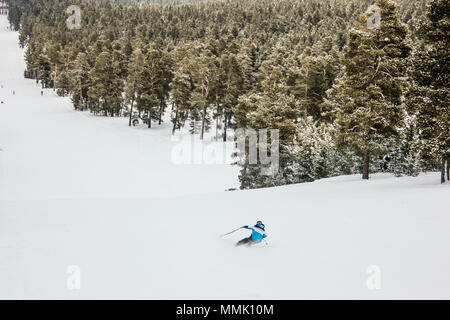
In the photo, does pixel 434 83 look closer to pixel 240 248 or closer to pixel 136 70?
pixel 240 248

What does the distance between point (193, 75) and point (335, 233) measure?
139ft

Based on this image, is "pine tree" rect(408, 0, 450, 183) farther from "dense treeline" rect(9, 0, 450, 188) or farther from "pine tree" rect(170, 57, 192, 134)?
"pine tree" rect(170, 57, 192, 134)

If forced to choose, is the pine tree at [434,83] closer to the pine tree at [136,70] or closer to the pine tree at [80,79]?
the pine tree at [136,70]

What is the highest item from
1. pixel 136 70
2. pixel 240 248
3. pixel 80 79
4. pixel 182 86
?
pixel 136 70

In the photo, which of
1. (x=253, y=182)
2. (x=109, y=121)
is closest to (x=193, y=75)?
(x=109, y=121)

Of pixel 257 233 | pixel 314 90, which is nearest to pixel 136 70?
pixel 314 90

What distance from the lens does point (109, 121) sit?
5900cm

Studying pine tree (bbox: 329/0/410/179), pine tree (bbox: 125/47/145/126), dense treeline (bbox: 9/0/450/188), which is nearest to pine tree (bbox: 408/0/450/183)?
dense treeline (bbox: 9/0/450/188)

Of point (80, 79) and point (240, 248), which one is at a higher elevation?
point (80, 79)

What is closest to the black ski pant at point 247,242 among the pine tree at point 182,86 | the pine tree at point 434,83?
the pine tree at point 434,83

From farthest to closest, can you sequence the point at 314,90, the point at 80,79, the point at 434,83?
the point at 80,79, the point at 314,90, the point at 434,83

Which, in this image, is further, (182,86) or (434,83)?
(182,86)

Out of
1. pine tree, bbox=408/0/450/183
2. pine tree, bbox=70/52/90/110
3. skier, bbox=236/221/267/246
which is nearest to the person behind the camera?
skier, bbox=236/221/267/246

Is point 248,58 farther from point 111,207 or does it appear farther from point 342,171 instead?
point 111,207
